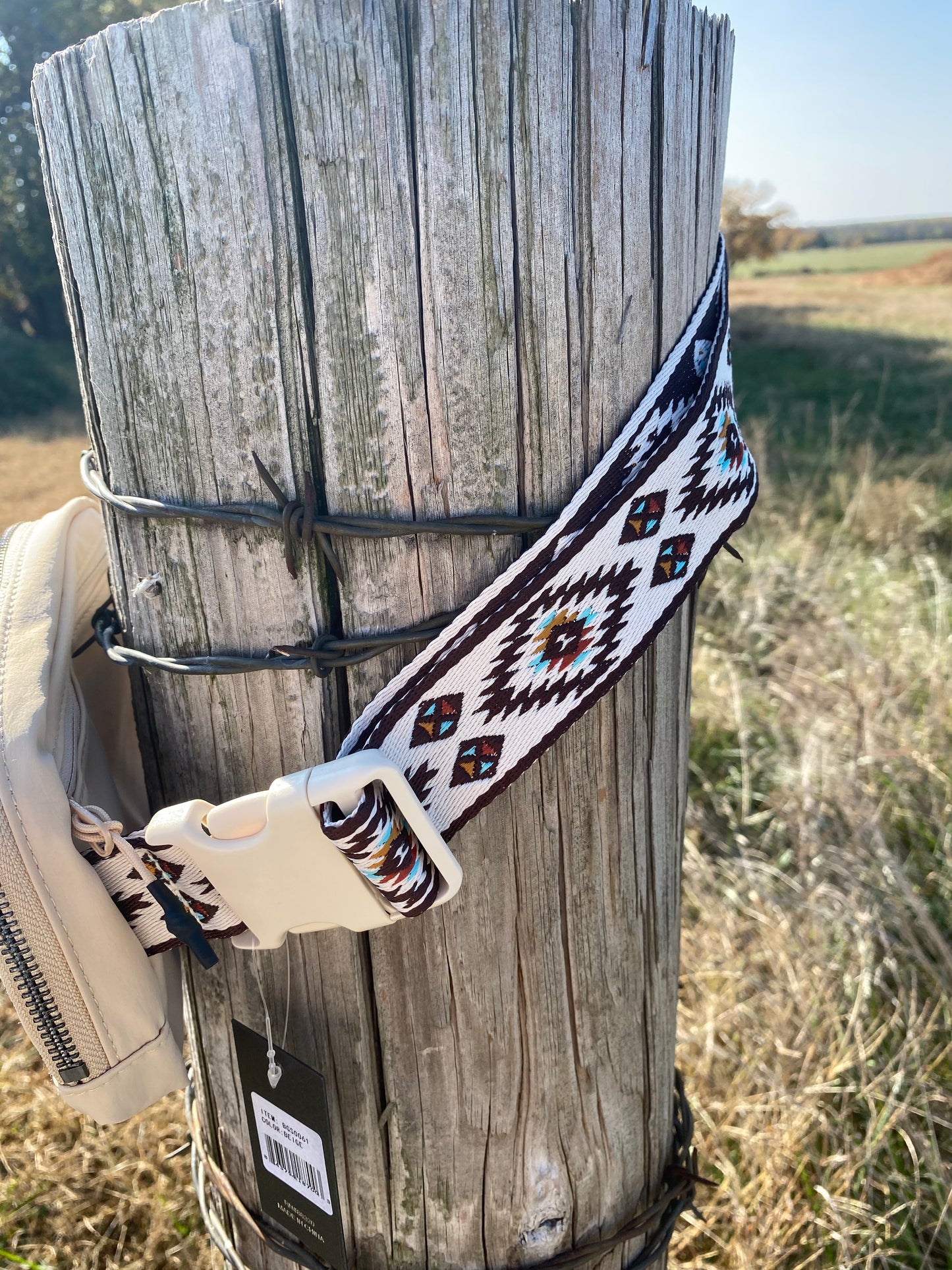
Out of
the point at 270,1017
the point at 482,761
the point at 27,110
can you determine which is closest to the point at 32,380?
the point at 27,110

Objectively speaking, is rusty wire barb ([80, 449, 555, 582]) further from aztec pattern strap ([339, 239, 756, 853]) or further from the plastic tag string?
the plastic tag string

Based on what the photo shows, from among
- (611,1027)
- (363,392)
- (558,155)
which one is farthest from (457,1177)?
(558,155)

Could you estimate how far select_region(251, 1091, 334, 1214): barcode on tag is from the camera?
1.13 m

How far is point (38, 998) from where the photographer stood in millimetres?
982

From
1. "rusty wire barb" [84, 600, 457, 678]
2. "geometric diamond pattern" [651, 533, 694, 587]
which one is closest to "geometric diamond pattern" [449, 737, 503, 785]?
"rusty wire barb" [84, 600, 457, 678]

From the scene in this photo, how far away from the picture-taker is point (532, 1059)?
1.10m

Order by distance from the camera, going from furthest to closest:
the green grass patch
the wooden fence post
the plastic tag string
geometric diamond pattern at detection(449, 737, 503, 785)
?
the green grass patch → the plastic tag string → geometric diamond pattern at detection(449, 737, 503, 785) → the wooden fence post

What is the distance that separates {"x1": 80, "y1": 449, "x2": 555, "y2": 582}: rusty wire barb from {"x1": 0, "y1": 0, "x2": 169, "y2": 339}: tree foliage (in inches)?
727

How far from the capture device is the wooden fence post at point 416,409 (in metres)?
0.81

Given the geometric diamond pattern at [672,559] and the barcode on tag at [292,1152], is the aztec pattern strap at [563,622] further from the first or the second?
the barcode on tag at [292,1152]

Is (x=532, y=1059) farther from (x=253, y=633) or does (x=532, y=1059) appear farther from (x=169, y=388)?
(x=169, y=388)

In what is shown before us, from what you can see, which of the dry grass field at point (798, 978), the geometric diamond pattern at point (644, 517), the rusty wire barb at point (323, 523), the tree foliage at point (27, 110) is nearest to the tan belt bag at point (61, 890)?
the rusty wire barb at point (323, 523)

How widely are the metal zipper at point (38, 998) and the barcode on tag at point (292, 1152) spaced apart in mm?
272

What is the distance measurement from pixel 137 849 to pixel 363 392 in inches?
21.3
